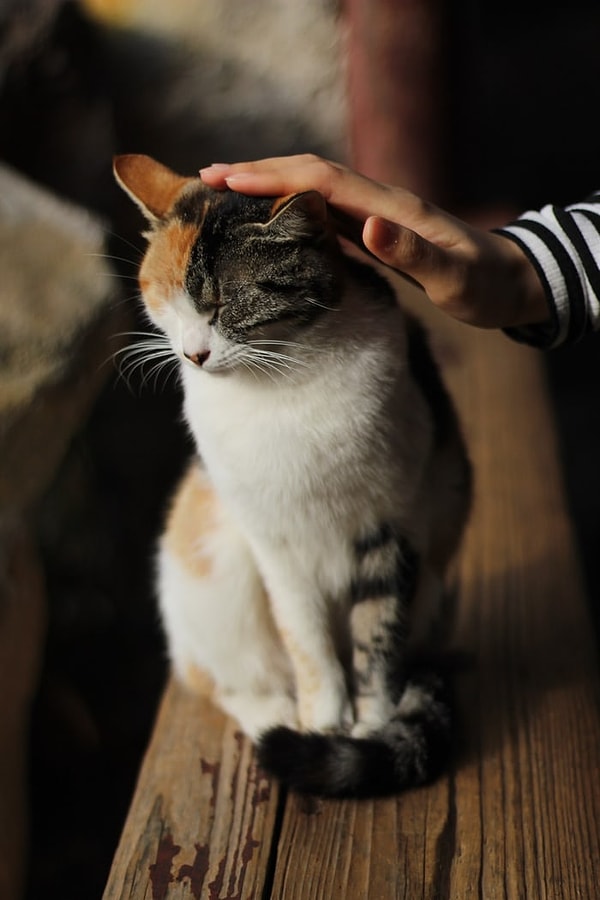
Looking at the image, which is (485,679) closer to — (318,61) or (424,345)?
(424,345)

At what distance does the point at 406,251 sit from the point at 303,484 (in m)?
0.29

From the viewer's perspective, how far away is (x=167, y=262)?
98 centimetres

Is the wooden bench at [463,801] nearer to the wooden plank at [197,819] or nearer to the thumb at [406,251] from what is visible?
the wooden plank at [197,819]

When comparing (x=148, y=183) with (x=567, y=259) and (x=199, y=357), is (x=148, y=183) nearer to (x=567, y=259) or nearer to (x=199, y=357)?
(x=199, y=357)

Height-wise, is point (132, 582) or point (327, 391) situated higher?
point (327, 391)

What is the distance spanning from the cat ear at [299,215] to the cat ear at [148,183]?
0.47 feet

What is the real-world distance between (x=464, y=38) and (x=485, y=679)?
1.47m

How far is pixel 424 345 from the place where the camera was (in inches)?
46.1

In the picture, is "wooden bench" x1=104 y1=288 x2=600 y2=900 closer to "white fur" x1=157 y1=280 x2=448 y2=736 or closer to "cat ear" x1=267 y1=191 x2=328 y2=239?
"white fur" x1=157 y1=280 x2=448 y2=736

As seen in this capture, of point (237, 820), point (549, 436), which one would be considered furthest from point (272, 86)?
point (237, 820)

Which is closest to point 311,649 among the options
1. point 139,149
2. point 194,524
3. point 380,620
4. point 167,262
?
point 380,620

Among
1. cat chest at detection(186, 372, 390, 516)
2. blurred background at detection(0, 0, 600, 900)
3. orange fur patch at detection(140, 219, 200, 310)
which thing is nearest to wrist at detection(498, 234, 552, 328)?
cat chest at detection(186, 372, 390, 516)

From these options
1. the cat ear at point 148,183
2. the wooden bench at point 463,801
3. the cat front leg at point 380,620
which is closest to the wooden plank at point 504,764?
the wooden bench at point 463,801

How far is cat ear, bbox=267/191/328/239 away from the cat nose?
147 millimetres
